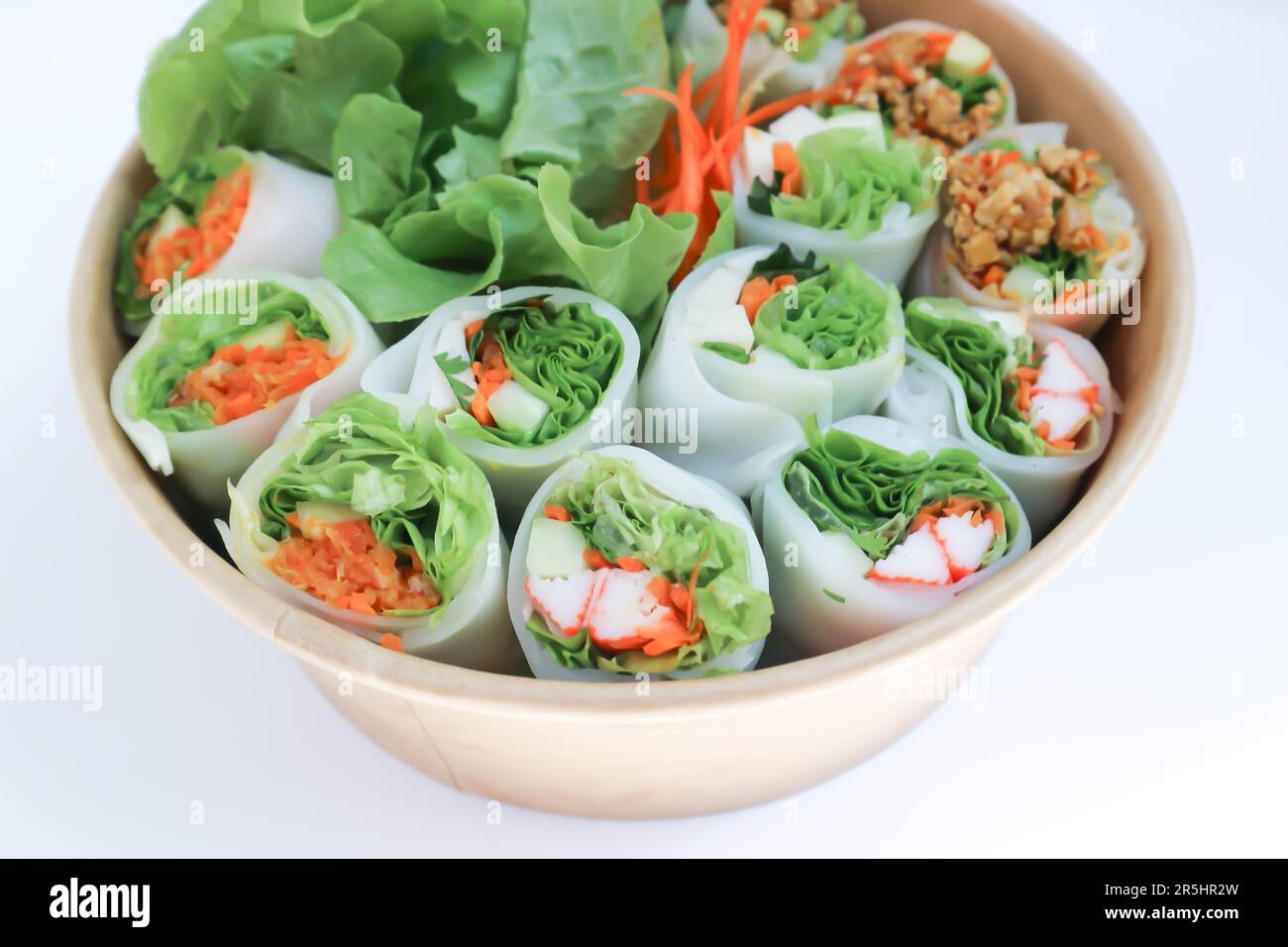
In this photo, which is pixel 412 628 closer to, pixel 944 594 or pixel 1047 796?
pixel 944 594

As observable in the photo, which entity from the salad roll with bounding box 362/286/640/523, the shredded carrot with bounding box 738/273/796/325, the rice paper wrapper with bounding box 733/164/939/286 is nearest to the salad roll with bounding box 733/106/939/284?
the rice paper wrapper with bounding box 733/164/939/286

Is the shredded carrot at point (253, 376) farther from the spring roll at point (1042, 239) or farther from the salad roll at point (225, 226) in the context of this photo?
the spring roll at point (1042, 239)

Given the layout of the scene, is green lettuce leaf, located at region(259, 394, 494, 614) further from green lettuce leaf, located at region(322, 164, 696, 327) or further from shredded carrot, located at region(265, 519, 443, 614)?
green lettuce leaf, located at region(322, 164, 696, 327)

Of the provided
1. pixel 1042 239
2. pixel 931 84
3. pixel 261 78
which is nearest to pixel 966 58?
pixel 931 84

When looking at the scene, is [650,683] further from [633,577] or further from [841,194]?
[841,194]

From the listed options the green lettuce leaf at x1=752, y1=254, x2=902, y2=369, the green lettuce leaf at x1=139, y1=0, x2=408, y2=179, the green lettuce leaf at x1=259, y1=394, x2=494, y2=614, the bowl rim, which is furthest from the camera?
the green lettuce leaf at x1=139, y1=0, x2=408, y2=179
